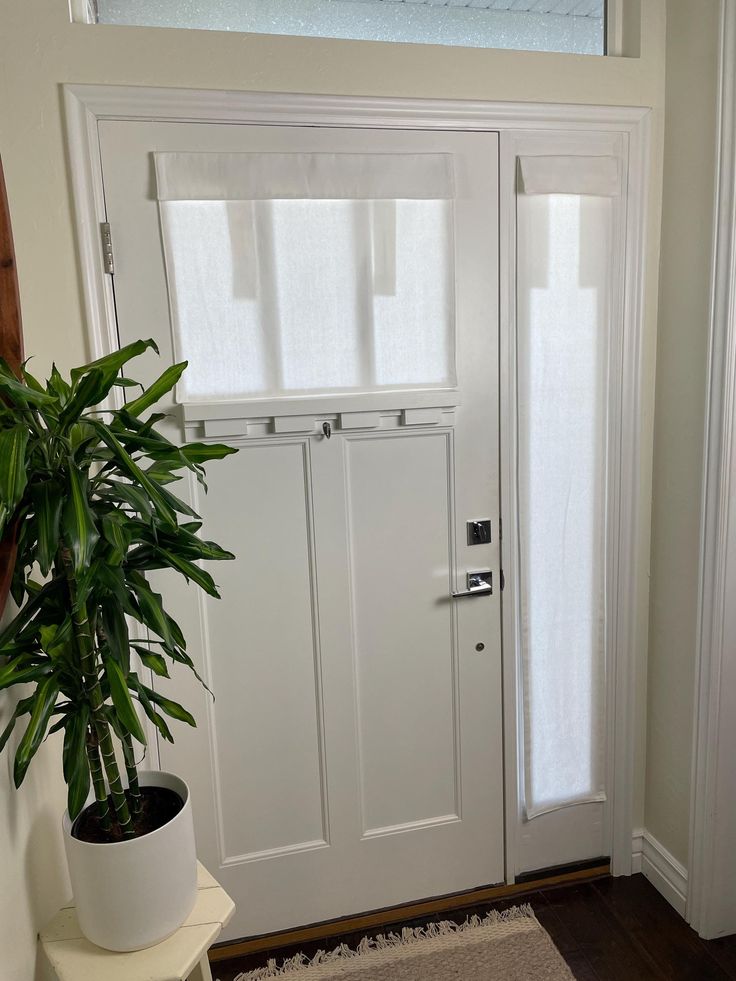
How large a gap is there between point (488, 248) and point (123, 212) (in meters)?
0.90

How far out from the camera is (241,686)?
2.08m

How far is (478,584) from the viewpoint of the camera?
221 centimetres

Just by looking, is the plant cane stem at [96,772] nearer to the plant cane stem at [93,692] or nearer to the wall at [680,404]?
the plant cane stem at [93,692]

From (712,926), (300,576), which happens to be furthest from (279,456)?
(712,926)

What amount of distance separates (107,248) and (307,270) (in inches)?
18.3

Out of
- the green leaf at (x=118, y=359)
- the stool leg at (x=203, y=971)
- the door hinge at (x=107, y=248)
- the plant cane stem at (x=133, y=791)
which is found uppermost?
the door hinge at (x=107, y=248)

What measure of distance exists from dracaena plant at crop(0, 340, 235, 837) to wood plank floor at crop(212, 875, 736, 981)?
1.21 m

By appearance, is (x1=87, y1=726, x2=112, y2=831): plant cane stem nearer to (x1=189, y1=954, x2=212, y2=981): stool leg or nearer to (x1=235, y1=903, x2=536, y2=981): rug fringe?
(x1=189, y1=954, x2=212, y2=981): stool leg

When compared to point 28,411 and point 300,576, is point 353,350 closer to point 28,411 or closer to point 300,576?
point 300,576

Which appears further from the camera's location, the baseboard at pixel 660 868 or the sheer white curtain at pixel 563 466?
the baseboard at pixel 660 868

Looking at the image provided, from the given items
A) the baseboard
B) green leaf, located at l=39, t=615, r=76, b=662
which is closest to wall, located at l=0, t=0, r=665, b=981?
green leaf, located at l=39, t=615, r=76, b=662

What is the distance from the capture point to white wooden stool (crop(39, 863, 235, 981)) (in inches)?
50.7

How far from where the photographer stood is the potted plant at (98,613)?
1.14 metres

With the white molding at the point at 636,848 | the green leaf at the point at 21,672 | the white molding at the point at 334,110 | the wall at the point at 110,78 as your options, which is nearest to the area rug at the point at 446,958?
the white molding at the point at 636,848
